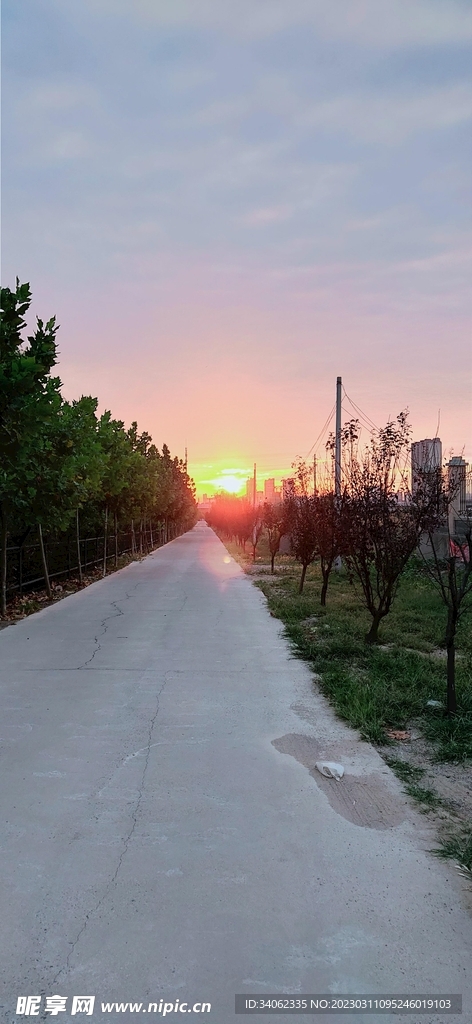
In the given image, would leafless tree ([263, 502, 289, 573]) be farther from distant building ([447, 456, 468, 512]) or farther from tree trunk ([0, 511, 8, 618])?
distant building ([447, 456, 468, 512])

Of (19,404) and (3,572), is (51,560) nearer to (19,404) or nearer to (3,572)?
(3,572)

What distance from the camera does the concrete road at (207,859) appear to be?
7.33 ft

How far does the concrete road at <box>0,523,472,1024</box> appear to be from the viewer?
2.23 metres

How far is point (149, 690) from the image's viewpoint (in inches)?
231

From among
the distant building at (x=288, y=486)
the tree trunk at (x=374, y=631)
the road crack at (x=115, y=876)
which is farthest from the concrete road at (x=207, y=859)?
the distant building at (x=288, y=486)

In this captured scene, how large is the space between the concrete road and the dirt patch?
0.01 meters

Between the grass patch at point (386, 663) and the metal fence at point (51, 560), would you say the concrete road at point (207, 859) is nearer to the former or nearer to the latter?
the grass patch at point (386, 663)

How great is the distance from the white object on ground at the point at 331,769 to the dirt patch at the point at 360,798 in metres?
0.03

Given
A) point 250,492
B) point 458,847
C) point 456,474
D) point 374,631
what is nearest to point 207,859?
point 458,847

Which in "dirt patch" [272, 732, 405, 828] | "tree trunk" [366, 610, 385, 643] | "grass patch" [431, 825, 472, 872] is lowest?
"dirt patch" [272, 732, 405, 828]

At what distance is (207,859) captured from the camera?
295cm

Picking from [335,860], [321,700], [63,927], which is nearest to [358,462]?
[321,700]

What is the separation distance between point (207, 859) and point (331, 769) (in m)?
1.28

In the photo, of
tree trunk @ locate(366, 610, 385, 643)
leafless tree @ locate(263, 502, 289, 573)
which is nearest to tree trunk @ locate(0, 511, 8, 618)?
tree trunk @ locate(366, 610, 385, 643)
